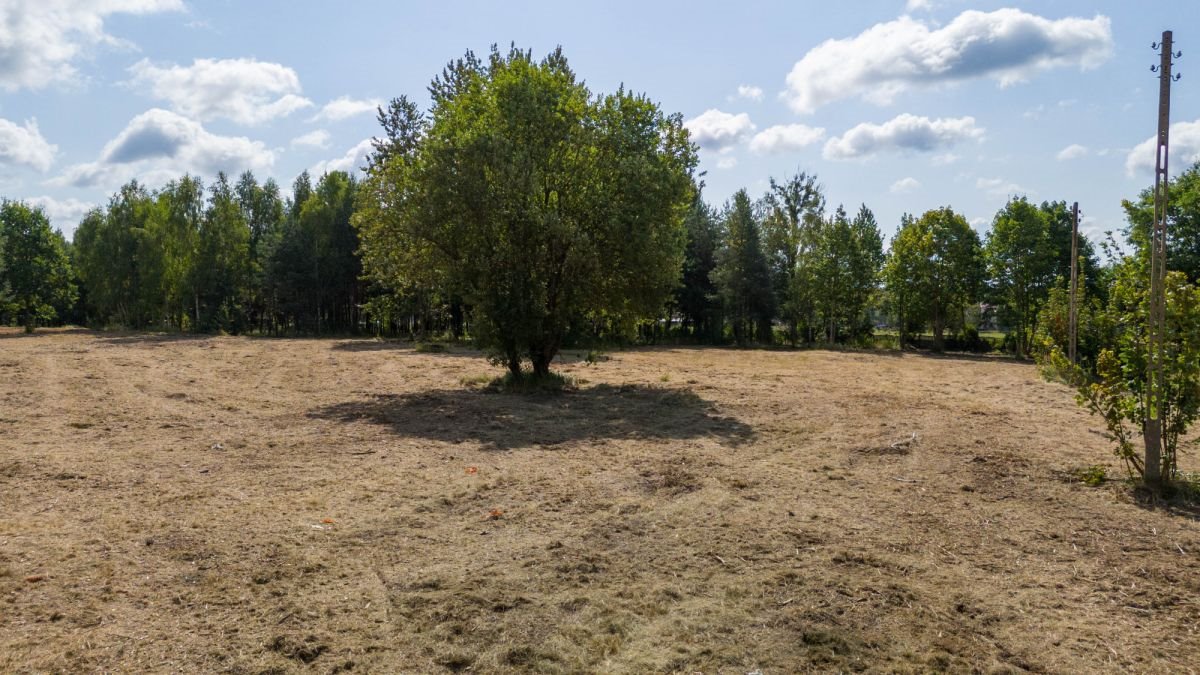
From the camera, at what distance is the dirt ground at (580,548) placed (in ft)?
15.8

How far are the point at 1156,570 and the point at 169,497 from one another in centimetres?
942

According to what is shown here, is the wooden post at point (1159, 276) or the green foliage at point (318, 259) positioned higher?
the green foliage at point (318, 259)

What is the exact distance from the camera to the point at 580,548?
6.71 meters

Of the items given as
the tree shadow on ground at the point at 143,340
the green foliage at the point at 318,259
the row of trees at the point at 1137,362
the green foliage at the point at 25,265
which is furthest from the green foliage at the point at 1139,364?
the green foliage at the point at 25,265

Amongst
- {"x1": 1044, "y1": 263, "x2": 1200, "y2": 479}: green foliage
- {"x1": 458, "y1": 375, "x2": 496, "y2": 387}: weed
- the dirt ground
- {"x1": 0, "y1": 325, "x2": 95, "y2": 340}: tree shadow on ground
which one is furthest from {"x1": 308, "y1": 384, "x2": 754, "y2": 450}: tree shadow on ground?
{"x1": 0, "y1": 325, "x2": 95, "y2": 340}: tree shadow on ground

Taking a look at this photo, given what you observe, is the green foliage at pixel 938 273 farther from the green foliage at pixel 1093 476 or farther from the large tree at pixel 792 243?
the green foliage at pixel 1093 476

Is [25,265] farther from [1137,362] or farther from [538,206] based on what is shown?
[1137,362]

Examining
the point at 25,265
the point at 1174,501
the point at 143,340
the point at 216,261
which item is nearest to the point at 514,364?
the point at 1174,501

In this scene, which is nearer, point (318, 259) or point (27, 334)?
point (27, 334)

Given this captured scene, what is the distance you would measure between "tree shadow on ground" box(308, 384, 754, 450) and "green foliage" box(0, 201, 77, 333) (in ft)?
163

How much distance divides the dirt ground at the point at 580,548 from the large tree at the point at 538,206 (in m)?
5.16

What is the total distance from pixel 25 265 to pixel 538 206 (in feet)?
171

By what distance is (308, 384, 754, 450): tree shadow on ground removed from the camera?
505 inches

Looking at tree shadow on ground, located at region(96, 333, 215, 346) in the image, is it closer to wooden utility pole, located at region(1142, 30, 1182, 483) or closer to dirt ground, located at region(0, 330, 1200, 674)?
dirt ground, located at region(0, 330, 1200, 674)
